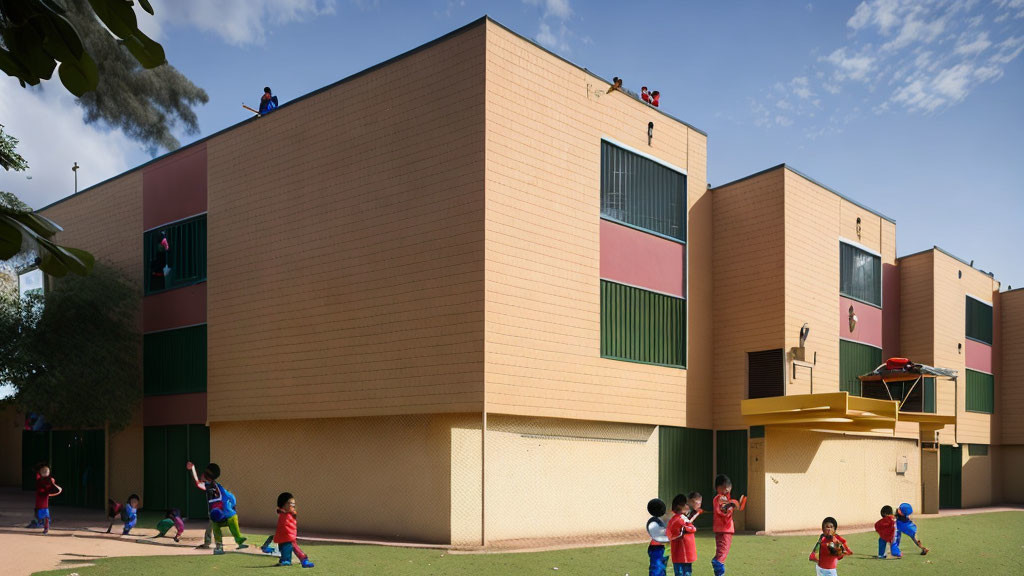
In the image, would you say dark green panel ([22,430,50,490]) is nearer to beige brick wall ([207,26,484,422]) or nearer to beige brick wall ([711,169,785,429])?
beige brick wall ([207,26,484,422])

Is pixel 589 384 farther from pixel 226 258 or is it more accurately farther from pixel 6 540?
pixel 6 540

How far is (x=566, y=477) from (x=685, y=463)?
4611 mm

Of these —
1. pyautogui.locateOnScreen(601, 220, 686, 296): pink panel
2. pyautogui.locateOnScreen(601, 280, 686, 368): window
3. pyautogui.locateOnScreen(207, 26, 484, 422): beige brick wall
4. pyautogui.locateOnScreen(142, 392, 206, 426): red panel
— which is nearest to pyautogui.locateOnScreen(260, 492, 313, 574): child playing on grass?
pyautogui.locateOnScreen(207, 26, 484, 422): beige brick wall

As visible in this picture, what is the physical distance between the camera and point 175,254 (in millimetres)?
25609

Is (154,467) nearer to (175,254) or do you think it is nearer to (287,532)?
(175,254)

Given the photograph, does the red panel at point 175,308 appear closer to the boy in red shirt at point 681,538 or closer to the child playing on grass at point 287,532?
the child playing on grass at point 287,532

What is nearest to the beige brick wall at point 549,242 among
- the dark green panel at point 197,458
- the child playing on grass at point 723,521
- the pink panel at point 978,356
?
the child playing on grass at point 723,521

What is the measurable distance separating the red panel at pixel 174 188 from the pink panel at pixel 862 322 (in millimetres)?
18468

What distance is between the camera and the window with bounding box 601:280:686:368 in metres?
21.6

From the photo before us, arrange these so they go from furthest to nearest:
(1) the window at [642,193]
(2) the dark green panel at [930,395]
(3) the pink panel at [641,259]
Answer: (2) the dark green panel at [930,395], (1) the window at [642,193], (3) the pink panel at [641,259]

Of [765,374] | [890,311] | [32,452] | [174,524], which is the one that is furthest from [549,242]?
[32,452]

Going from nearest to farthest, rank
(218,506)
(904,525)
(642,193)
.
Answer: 1. (218,506)
2. (904,525)
3. (642,193)

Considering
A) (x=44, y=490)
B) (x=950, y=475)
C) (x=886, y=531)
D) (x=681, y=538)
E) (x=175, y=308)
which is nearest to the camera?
(x=681, y=538)

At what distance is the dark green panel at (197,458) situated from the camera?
24.2 metres
